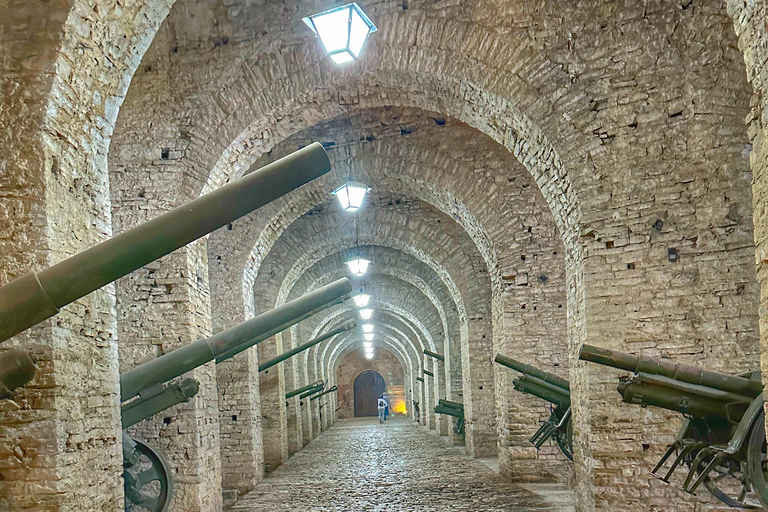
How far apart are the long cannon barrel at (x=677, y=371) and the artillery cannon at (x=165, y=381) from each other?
7.14 ft

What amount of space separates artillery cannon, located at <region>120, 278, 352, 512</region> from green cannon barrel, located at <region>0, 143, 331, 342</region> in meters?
2.99

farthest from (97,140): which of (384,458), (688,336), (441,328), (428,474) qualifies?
(441,328)

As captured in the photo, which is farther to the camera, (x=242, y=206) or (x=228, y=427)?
(x=228, y=427)

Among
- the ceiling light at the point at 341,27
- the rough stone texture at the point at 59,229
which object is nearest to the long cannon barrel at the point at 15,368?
the rough stone texture at the point at 59,229

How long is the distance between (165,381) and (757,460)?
4.86m

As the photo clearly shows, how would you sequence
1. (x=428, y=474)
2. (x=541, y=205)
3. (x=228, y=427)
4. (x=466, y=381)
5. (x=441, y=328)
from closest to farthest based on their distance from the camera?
(x=541, y=205) < (x=228, y=427) < (x=428, y=474) < (x=466, y=381) < (x=441, y=328)

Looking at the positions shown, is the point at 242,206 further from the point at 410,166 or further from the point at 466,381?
the point at 466,381

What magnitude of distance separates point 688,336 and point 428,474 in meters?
6.34

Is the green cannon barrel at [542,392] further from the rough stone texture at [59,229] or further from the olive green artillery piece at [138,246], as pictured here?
the olive green artillery piece at [138,246]

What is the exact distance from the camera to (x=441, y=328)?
733 inches

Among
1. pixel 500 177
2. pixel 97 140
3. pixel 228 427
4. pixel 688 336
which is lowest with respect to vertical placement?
pixel 228 427

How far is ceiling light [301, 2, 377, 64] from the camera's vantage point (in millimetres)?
4891

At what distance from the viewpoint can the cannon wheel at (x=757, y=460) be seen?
447 cm

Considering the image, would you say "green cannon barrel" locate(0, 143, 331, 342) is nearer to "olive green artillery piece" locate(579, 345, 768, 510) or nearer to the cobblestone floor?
"olive green artillery piece" locate(579, 345, 768, 510)
